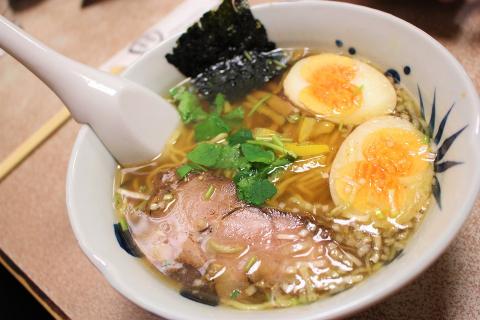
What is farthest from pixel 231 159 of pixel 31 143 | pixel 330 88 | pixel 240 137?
pixel 31 143

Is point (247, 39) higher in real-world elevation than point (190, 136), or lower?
higher

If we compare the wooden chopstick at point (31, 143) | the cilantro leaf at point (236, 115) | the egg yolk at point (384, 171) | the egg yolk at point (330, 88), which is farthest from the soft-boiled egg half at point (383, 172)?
the wooden chopstick at point (31, 143)

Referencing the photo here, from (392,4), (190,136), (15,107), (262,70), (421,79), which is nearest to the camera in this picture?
(421,79)

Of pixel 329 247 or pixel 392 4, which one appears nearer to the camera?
pixel 329 247

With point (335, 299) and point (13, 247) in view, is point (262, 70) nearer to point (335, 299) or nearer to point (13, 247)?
point (335, 299)

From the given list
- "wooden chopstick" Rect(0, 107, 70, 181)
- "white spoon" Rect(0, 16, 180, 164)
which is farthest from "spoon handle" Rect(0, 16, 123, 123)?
"wooden chopstick" Rect(0, 107, 70, 181)

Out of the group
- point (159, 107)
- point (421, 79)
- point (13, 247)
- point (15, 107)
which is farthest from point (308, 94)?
point (15, 107)
